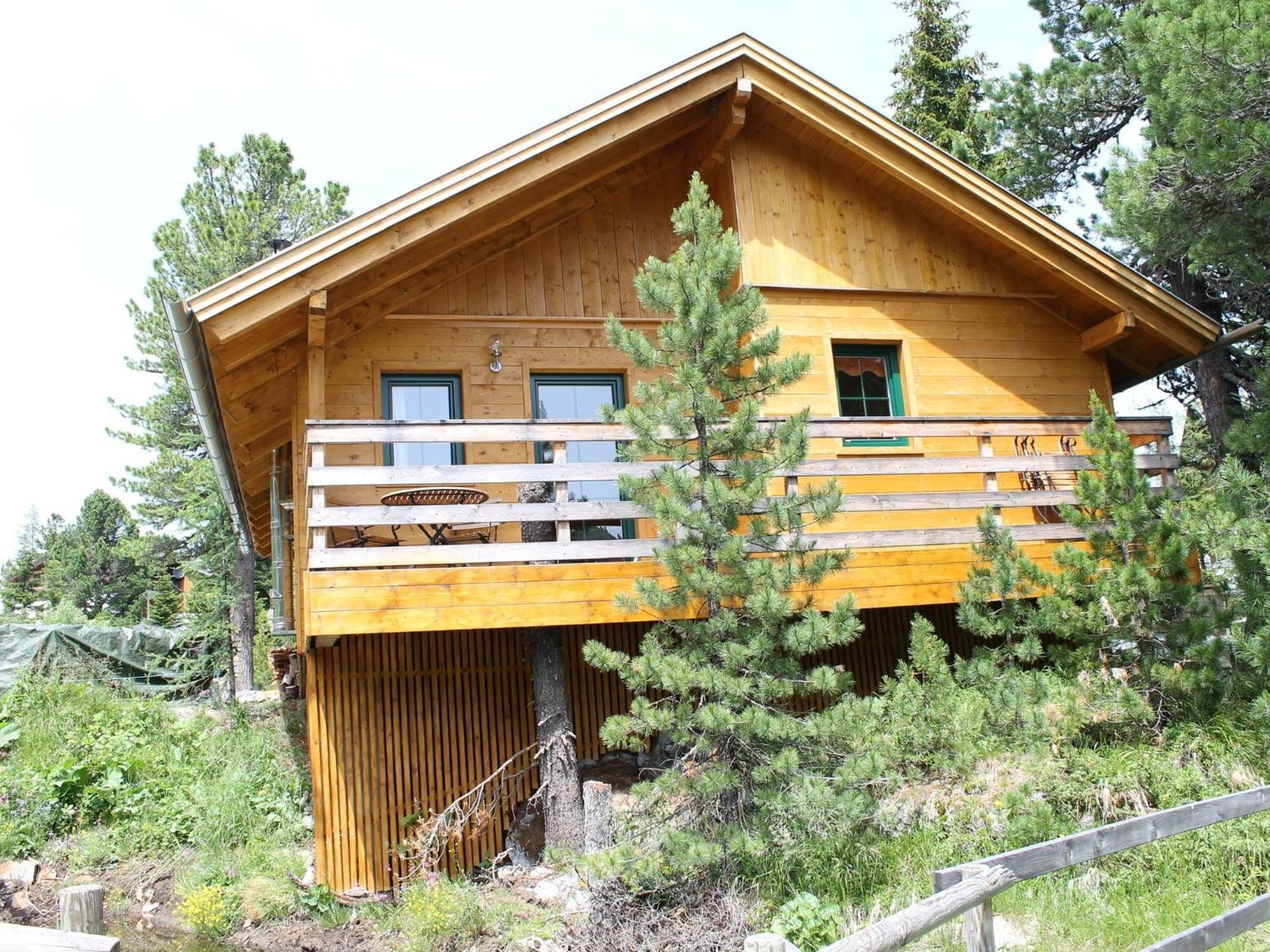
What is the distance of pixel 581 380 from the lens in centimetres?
1103

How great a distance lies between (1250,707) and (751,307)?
4798 millimetres

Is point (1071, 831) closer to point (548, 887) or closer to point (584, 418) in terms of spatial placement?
point (548, 887)

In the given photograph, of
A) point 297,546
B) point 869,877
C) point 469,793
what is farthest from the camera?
point 297,546

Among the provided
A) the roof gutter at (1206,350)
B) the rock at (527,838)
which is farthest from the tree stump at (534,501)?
the roof gutter at (1206,350)

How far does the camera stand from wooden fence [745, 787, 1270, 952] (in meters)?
4.04

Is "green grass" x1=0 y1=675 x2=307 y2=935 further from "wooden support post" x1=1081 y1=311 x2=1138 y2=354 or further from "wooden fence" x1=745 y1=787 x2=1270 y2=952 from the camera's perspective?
"wooden support post" x1=1081 y1=311 x2=1138 y2=354

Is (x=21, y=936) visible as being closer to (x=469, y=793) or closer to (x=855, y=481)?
(x=469, y=793)

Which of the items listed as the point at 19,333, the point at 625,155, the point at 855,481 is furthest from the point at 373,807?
the point at 19,333

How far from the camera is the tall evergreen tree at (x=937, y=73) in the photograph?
21.8m

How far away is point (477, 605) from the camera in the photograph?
8211mm

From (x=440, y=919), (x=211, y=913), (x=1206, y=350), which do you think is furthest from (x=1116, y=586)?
(x=211, y=913)

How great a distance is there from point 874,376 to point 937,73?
13.9m

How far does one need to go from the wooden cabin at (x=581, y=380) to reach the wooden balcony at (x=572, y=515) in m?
0.03

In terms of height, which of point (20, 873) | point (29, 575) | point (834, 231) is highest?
point (834, 231)
